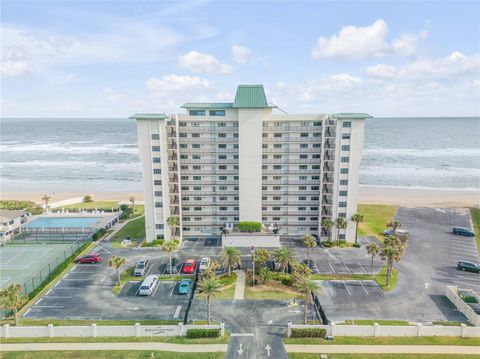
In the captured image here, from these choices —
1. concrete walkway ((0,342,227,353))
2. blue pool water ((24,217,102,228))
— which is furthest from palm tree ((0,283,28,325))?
blue pool water ((24,217,102,228))

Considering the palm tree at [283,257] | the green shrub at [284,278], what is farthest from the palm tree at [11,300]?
the palm tree at [283,257]

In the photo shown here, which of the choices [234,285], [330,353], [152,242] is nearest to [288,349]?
[330,353]

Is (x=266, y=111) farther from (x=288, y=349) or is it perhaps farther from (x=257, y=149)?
(x=288, y=349)

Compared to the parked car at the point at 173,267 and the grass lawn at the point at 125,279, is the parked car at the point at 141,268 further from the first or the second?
the parked car at the point at 173,267

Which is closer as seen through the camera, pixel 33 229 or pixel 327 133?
pixel 327 133

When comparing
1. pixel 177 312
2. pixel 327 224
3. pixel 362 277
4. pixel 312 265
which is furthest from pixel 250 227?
pixel 177 312

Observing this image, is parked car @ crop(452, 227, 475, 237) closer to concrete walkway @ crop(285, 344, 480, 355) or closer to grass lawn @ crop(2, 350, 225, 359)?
concrete walkway @ crop(285, 344, 480, 355)

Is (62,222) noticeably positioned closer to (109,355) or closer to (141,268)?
(141,268)
